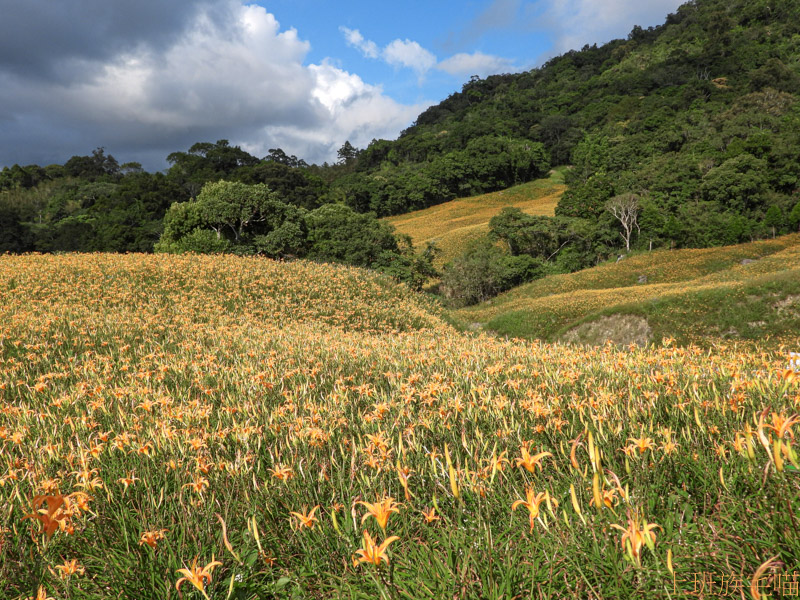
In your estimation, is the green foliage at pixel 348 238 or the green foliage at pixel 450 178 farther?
the green foliage at pixel 450 178

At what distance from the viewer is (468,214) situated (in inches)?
2825

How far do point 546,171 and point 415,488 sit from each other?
319 ft

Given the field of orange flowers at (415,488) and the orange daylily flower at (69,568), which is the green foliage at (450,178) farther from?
the orange daylily flower at (69,568)

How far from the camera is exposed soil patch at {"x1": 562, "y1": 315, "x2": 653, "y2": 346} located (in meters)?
21.6

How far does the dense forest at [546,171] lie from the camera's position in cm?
3531

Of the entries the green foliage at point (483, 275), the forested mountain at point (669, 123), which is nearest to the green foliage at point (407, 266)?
the green foliage at point (483, 275)

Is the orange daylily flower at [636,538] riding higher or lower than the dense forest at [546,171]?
lower

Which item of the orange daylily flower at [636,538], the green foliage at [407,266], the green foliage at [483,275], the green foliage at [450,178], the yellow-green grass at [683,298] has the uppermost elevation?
the green foliage at [450,178]

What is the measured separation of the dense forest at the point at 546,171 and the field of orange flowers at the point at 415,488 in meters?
29.1

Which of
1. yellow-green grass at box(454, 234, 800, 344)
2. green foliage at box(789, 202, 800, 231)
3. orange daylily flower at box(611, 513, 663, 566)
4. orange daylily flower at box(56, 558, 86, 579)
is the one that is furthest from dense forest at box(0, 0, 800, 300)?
orange daylily flower at box(611, 513, 663, 566)

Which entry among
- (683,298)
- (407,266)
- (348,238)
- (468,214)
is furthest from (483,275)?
(468,214)

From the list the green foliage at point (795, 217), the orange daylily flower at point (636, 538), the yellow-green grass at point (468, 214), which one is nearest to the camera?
the orange daylily flower at point (636, 538)

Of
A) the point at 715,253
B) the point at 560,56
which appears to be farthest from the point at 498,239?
the point at 560,56

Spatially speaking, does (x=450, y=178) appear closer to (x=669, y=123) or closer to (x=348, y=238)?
(x=669, y=123)
